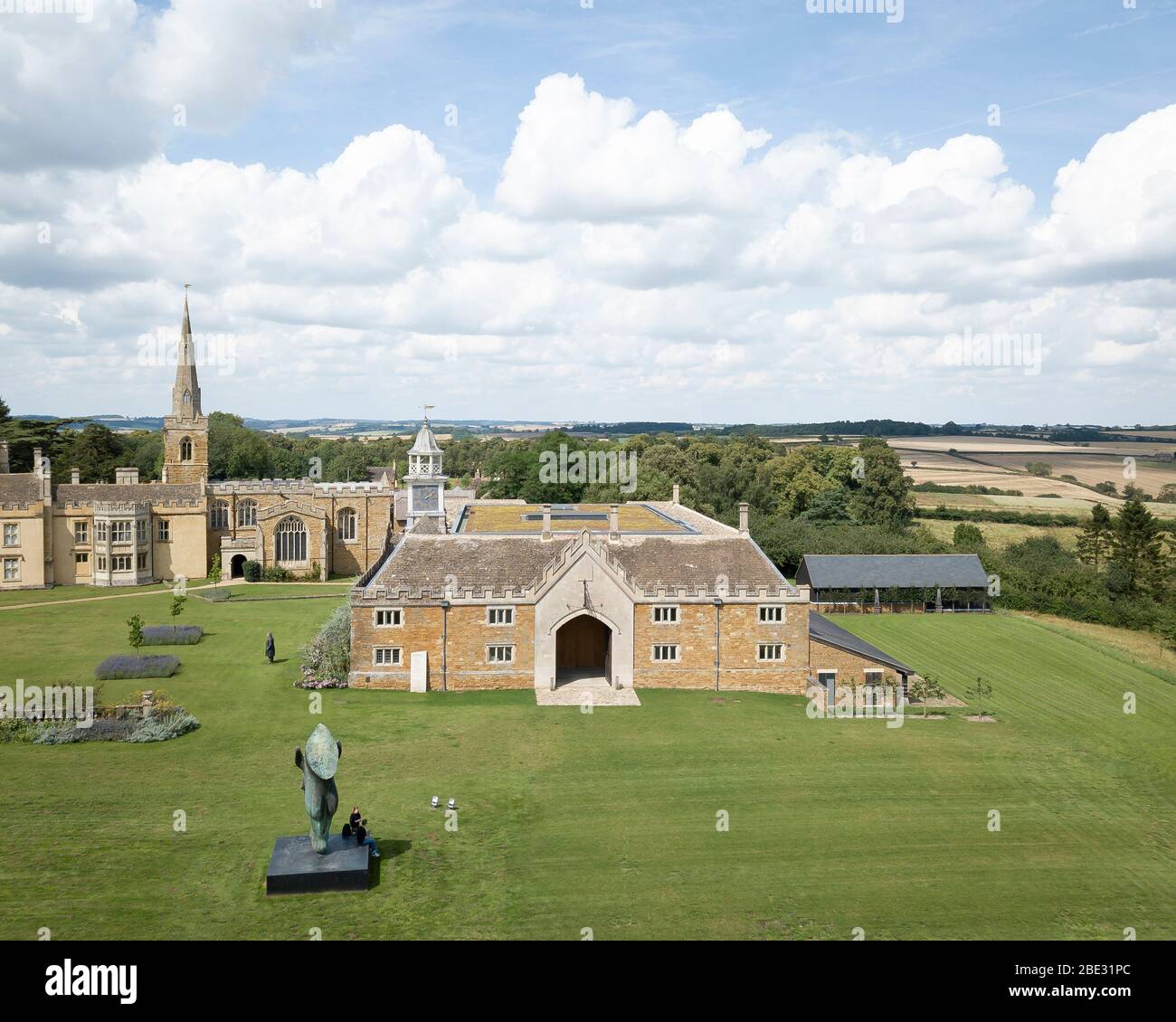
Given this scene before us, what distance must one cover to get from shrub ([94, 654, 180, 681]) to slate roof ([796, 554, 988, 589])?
4455 cm

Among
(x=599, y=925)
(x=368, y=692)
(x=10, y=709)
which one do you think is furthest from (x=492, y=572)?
(x=599, y=925)

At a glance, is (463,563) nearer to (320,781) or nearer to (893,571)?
(320,781)

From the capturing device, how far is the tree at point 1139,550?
76.6m

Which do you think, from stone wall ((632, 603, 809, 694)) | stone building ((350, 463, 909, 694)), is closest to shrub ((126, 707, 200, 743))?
stone building ((350, 463, 909, 694))

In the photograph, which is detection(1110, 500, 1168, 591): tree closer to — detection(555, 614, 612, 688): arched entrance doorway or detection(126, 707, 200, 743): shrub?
detection(555, 614, 612, 688): arched entrance doorway

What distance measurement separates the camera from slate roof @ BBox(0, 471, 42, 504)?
6906 cm

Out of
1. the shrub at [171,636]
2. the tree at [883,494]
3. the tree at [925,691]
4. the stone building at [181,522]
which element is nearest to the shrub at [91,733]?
the shrub at [171,636]

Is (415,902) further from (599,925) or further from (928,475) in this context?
(928,475)

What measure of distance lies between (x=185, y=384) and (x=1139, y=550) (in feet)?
275

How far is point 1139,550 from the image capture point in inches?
3068

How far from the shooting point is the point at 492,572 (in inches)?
1773

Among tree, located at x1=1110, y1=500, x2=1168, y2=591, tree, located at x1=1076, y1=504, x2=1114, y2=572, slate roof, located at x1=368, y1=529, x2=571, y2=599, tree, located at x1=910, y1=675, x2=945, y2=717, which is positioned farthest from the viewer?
tree, located at x1=1076, y1=504, x2=1114, y2=572

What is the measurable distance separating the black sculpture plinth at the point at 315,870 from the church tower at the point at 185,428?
209 feet
